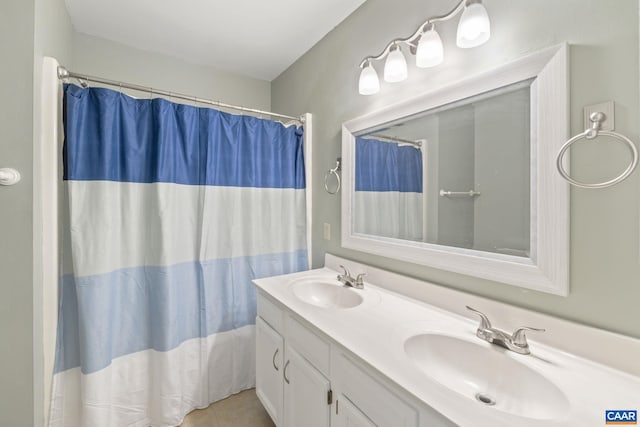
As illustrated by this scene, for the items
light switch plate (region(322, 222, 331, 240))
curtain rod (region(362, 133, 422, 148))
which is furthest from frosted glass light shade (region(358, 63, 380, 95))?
light switch plate (region(322, 222, 331, 240))

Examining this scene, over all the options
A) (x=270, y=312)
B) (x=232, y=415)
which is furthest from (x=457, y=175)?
(x=232, y=415)

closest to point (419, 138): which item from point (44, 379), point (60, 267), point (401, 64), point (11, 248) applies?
point (401, 64)

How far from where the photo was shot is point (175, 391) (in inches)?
61.3

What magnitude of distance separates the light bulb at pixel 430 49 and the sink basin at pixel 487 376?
1098 mm

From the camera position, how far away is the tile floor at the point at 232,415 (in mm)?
1571

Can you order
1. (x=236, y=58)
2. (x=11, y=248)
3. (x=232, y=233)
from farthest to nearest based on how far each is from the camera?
(x=236, y=58) → (x=232, y=233) → (x=11, y=248)

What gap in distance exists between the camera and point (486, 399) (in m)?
0.84

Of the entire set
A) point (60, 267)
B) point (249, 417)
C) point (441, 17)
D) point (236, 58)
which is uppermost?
point (236, 58)

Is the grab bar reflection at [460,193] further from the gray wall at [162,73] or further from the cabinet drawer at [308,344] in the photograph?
the gray wall at [162,73]

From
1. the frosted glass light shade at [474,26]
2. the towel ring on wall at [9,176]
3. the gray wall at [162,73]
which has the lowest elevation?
the towel ring on wall at [9,176]

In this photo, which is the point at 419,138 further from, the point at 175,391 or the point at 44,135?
the point at 175,391

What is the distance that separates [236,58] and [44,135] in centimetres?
144

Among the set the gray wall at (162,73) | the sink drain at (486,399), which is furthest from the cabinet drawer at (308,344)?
the gray wall at (162,73)

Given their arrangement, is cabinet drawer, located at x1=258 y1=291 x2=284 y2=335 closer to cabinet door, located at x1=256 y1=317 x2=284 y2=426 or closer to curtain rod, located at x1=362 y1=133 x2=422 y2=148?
cabinet door, located at x1=256 y1=317 x2=284 y2=426
